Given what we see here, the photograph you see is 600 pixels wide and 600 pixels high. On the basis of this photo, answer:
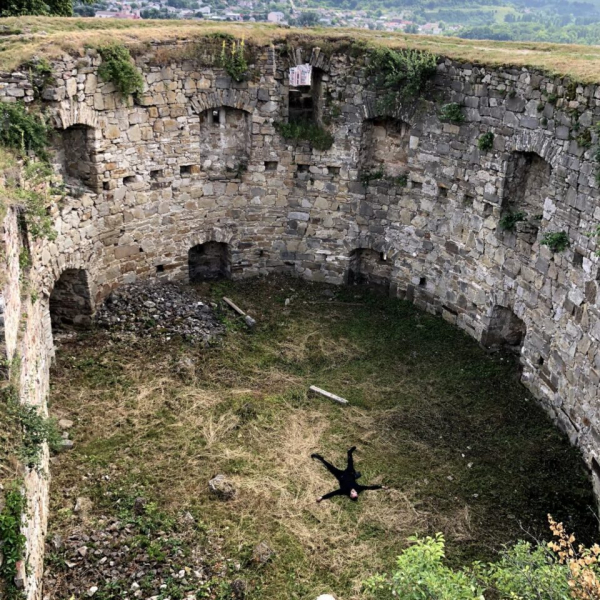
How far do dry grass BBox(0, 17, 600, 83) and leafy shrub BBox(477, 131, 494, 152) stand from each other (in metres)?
1.19

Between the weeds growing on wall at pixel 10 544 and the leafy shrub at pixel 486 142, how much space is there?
9314 mm

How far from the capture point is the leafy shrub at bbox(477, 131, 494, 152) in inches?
455

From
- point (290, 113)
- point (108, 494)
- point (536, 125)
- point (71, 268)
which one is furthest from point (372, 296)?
point (108, 494)

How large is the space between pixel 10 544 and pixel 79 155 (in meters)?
7.96

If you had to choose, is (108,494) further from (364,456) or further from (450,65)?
(450,65)

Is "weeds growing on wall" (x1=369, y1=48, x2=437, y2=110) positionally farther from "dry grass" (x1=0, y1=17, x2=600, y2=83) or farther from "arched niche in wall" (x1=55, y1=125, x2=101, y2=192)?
"arched niche in wall" (x1=55, y1=125, x2=101, y2=192)

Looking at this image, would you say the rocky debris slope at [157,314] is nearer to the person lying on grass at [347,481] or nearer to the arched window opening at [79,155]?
the arched window opening at [79,155]

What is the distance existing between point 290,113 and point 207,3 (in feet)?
133

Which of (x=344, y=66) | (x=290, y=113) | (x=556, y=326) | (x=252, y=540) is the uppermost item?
(x=344, y=66)

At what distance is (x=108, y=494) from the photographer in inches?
353

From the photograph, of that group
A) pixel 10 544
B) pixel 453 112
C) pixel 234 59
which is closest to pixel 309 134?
pixel 234 59

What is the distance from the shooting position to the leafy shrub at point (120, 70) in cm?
1165

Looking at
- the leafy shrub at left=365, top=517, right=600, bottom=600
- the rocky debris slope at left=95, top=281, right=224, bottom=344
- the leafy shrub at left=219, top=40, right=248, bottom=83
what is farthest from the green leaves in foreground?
the leafy shrub at left=219, top=40, right=248, bottom=83

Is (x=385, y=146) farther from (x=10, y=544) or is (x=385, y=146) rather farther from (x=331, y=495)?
(x=10, y=544)
